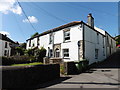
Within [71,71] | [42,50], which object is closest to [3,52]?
[42,50]

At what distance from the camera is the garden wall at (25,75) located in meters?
4.77

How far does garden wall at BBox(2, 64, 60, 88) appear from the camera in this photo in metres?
4.77

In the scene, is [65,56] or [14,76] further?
[65,56]

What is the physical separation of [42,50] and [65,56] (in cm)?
550

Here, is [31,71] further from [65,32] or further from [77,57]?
[65,32]

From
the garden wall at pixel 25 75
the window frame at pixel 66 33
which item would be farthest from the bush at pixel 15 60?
the garden wall at pixel 25 75

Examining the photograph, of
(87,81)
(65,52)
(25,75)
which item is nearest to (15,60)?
(65,52)

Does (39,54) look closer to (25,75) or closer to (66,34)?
(66,34)

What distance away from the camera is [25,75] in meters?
5.47

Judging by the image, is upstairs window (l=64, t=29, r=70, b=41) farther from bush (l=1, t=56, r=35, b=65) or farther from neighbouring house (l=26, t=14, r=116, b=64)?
bush (l=1, t=56, r=35, b=65)

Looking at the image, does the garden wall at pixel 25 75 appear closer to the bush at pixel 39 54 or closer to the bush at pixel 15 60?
the bush at pixel 15 60

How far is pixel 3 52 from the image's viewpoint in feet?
101

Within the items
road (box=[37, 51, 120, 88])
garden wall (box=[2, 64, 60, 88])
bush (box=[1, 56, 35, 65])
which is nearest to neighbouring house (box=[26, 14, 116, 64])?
bush (box=[1, 56, 35, 65])

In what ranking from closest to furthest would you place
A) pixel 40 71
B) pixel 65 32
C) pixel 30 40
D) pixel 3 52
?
pixel 40 71 < pixel 65 32 < pixel 30 40 < pixel 3 52
